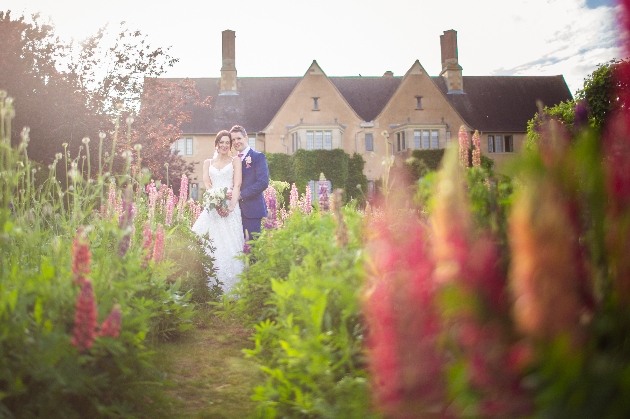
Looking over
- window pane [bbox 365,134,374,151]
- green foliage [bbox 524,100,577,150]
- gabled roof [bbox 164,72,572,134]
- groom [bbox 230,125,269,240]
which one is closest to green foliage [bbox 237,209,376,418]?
green foliage [bbox 524,100,577,150]

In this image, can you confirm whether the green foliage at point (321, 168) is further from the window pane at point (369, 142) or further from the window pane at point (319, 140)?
the window pane at point (369, 142)

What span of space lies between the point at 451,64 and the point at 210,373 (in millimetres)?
41462

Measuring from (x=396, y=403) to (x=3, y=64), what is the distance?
14566 millimetres

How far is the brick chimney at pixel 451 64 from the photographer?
134 ft

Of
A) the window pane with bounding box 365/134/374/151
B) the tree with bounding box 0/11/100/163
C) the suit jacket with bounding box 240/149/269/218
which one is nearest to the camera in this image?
the suit jacket with bounding box 240/149/269/218

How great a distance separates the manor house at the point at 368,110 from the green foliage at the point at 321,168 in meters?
1.72

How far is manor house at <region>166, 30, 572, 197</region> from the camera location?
115 ft

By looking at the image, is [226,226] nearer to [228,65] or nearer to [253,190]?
[253,190]

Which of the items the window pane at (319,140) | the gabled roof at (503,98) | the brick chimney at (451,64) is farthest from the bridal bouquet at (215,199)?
the brick chimney at (451,64)

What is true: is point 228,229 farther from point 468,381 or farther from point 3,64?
point 3,64

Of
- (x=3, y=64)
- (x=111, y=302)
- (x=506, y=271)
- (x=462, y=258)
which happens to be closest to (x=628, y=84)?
(x=462, y=258)

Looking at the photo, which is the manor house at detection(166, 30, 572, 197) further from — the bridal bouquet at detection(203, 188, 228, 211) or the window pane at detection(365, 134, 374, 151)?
the bridal bouquet at detection(203, 188, 228, 211)

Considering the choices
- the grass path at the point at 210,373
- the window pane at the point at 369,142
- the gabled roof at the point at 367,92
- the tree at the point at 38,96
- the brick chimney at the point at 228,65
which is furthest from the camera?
the brick chimney at the point at 228,65

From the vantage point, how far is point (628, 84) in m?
1.02
